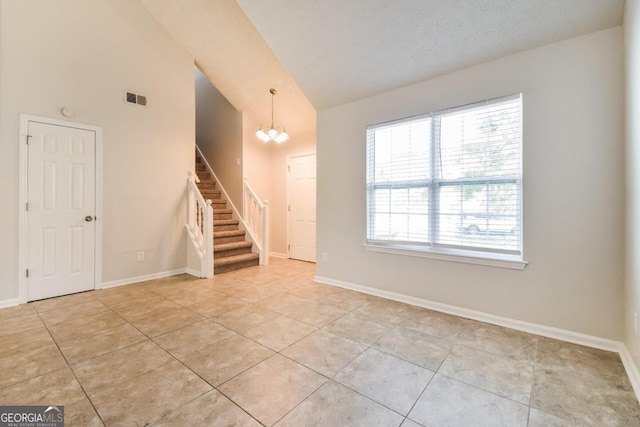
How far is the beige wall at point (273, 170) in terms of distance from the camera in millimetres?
5770

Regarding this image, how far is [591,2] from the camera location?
2.04 meters

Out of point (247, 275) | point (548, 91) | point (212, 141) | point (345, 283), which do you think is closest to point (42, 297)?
point (247, 275)

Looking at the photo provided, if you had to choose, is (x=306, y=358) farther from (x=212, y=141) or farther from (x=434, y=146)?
(x=212, y=141)

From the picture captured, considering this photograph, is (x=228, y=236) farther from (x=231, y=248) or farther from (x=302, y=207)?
(x=302, y=207)

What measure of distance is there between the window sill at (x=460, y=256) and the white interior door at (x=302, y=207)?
2.27m

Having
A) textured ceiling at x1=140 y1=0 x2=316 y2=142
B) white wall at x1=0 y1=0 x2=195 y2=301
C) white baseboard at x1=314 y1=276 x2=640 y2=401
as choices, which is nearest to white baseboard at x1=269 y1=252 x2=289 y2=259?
white wall at x1=0 y1=0 x2=195 y2=301

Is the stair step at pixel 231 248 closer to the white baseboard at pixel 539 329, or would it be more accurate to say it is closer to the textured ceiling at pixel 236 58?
the textured ceiling at pixel 236 58

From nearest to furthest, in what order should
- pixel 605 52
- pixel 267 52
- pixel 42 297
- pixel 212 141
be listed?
pixel 605 52 < pixel 42 297 < pixel 267 52 < pixel 212 141

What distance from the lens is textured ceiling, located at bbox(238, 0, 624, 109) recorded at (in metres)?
2.20

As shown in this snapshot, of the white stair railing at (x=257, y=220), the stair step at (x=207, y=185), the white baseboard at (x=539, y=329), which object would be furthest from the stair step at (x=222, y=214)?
the white baseboard at (x=539, y=329)

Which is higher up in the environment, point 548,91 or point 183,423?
point 548,91

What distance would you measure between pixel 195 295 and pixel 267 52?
374 cm

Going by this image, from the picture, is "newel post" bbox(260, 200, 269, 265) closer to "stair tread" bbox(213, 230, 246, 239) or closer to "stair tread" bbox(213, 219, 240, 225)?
"stair tread" bbox(213, 230, 246, 239)

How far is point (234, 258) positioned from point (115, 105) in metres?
2.84
